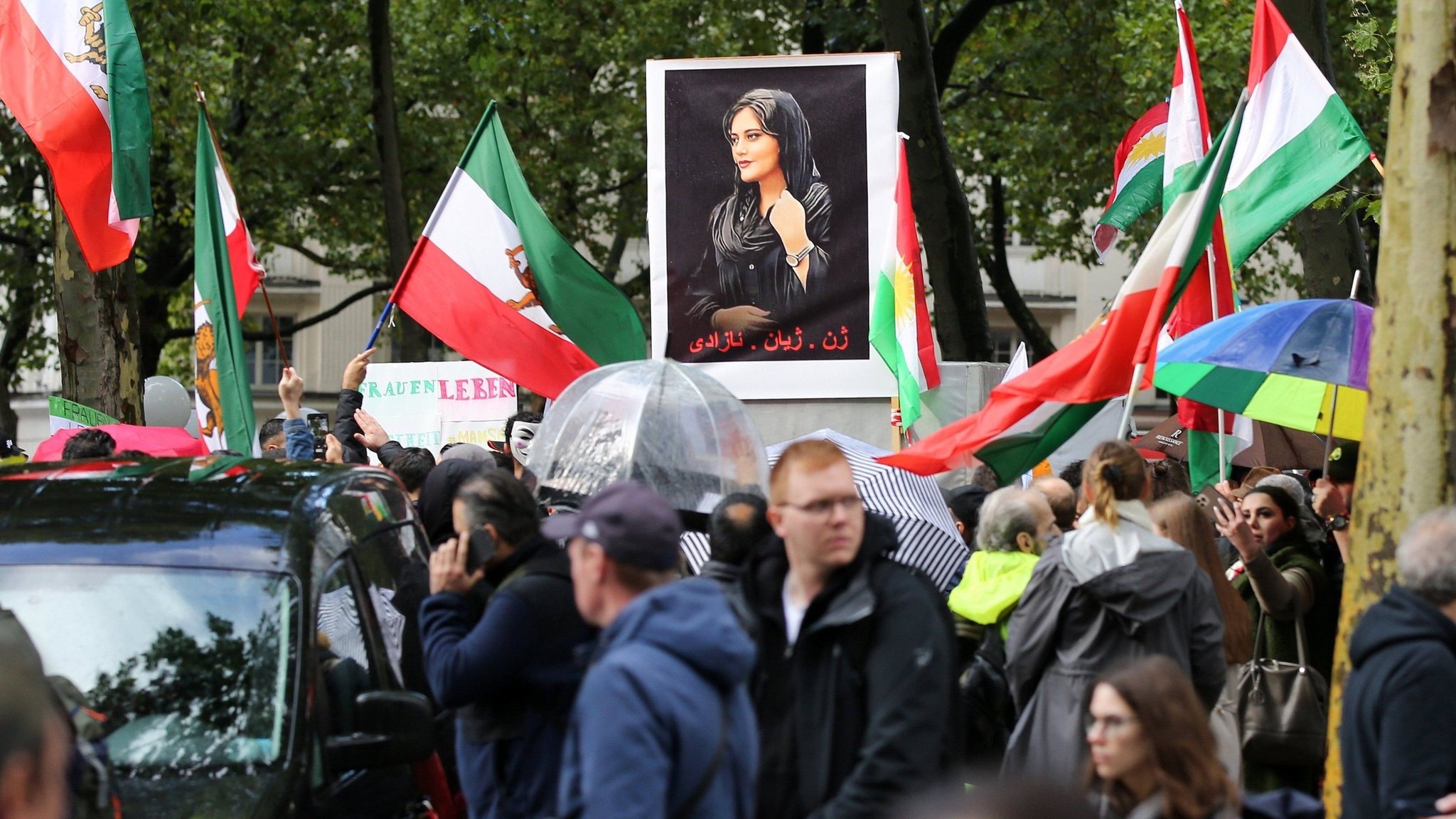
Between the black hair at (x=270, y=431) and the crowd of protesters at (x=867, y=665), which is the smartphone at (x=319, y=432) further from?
the crowd of protesters at (x=867, y=665)

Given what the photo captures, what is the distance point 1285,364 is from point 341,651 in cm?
401

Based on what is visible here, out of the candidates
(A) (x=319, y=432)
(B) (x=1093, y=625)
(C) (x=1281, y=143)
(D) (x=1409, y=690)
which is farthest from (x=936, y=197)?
(D) (x=1409, y=690)

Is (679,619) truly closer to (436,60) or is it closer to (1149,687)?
(1149,687)

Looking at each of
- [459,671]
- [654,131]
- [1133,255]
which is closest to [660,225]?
[654,131]

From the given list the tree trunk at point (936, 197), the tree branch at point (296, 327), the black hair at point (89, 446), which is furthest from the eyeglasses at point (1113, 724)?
the tree branch at point (296, 327)

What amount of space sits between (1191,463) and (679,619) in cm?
547

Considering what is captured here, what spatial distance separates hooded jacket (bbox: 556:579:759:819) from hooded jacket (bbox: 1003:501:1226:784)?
199cm

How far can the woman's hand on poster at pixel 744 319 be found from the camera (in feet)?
34.4

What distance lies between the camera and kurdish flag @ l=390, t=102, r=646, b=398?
8523 millimetres

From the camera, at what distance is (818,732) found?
3.52 m

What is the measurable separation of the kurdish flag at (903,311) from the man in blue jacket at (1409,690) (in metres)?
5.40

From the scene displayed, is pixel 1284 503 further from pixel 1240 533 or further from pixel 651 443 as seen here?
pixel 651 443

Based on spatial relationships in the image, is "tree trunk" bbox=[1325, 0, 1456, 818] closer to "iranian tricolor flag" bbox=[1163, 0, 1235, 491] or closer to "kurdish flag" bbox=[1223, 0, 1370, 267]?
"iranian tricolor flag" bbox=[1163, 0, 1235, 491]

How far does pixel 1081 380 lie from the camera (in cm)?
644
